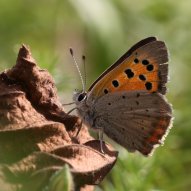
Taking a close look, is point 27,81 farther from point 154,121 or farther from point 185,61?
point 185,61

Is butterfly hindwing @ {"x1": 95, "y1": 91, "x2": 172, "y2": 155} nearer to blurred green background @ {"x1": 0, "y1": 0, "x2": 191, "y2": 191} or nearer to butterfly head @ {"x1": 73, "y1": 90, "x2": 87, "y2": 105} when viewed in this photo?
butterfly head @ {"x1": 73, "y1": 90, "x2": 87, "y2": 105}

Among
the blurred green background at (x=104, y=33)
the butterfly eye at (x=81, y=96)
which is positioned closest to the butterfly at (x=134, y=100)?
the butterfly eye at (x=81, y=96)

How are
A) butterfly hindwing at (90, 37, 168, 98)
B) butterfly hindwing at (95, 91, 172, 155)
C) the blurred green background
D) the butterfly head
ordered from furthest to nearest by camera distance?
the blurred green background < the butterfly head < butterfly hindwing at (95, 91, 172, 155) < butterfly hindwing at (90, 37, 168, 98)

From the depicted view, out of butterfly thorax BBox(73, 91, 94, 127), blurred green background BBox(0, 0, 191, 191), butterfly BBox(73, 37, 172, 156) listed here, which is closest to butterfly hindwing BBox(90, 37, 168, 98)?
butterfly BBox(73, 37, 172, 156)

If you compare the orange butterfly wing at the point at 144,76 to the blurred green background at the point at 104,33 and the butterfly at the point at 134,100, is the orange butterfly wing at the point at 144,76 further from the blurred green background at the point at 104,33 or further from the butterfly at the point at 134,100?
the blurred green background at the point at 104,33

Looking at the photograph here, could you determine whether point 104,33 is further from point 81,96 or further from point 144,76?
point 144,76

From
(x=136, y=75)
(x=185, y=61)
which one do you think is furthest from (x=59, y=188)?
(x=185, y=61)
